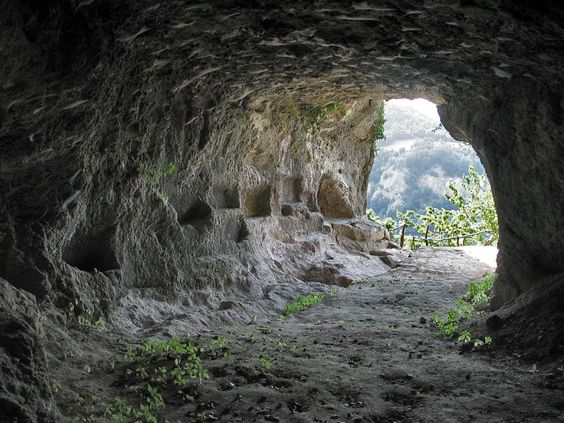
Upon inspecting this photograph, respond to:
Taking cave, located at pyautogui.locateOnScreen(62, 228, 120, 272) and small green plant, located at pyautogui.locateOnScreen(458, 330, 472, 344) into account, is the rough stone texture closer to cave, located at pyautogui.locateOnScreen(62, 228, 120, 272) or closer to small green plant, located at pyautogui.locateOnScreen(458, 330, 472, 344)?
cave, located at pyautogui.locateOnScreen(62, 228, 120, 272)

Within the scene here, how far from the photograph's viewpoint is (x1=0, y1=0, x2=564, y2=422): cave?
3.51 metres

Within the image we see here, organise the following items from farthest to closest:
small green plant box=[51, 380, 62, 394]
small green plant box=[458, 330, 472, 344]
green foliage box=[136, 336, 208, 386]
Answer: small green plant box=[458, 330, 472, 344], green foliage box=[136, 336, 208, 386], small green plant box=[51, 380, 62, 394]

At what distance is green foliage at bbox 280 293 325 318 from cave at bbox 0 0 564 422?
0.04 metres

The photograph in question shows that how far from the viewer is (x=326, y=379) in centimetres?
426

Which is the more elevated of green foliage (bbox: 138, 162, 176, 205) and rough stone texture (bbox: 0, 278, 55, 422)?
rough stone texture (bbox: 0, 278, 55, 422)

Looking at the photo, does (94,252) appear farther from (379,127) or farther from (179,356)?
(379,127)

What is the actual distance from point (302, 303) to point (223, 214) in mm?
1781

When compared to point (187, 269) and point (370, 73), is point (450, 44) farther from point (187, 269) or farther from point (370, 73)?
point (187, 269)

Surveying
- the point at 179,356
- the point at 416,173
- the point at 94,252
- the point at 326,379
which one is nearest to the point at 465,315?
the point at 326,379

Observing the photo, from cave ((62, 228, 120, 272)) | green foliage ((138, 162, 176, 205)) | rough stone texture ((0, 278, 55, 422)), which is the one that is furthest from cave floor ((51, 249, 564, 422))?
green foliage ((138, 162, 176, 205))

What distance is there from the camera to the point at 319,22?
A: 428 centimetres

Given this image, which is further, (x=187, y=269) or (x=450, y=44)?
(x=187, y=269)

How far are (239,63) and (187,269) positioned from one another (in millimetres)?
2738

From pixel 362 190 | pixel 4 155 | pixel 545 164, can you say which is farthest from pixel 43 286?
pixel 362 190
